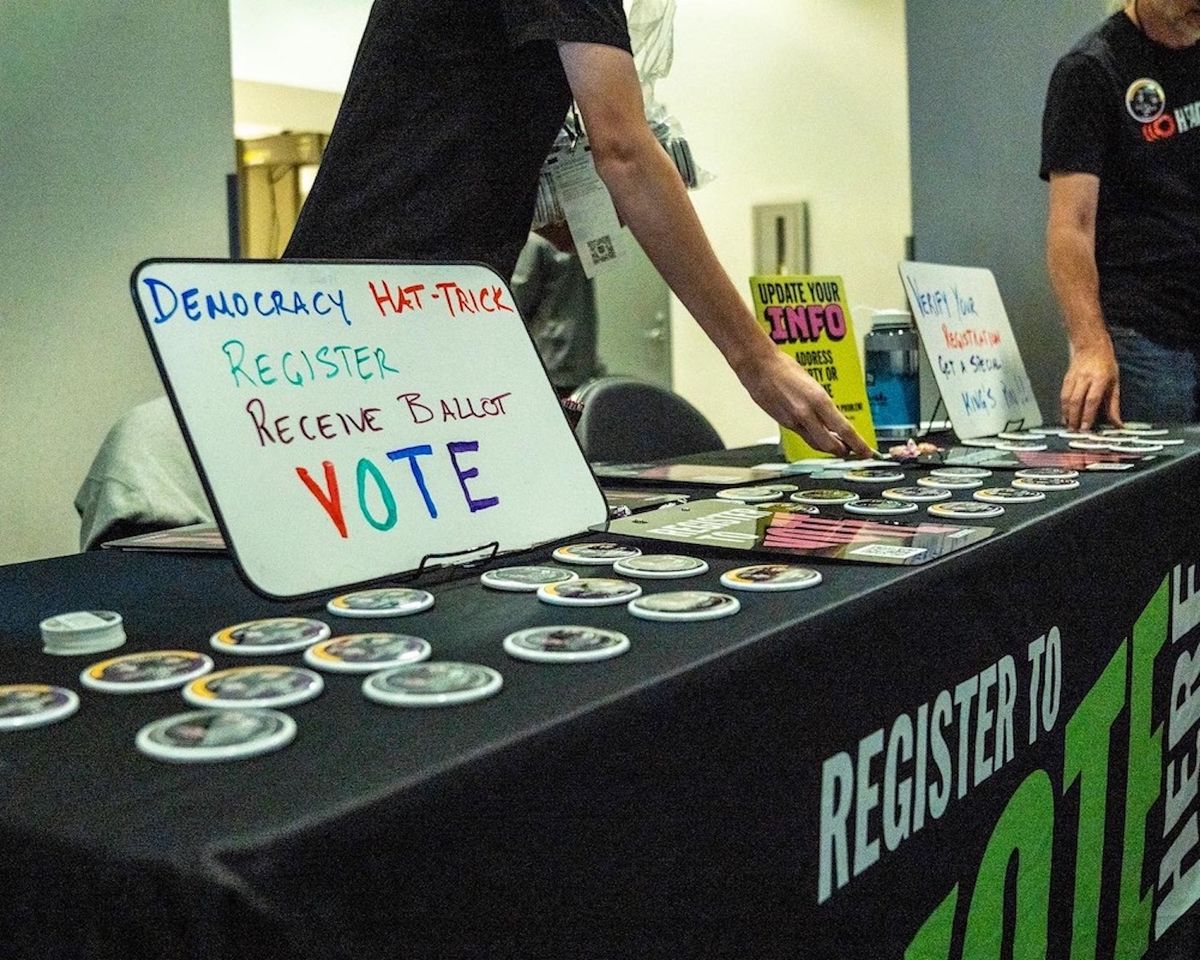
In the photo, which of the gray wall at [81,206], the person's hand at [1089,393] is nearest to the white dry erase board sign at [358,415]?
the person's hand at [1089,393]

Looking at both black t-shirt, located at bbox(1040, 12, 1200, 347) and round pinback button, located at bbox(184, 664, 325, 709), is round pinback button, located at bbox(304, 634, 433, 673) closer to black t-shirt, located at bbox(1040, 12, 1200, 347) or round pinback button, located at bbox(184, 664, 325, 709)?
round pinback button, located at bbox(184, 664, 325, 709)

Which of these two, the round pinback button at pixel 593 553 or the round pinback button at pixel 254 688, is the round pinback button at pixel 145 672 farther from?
the round pinback button at pixel 593 553

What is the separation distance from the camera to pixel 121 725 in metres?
0.44

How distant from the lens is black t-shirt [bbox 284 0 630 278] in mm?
1062

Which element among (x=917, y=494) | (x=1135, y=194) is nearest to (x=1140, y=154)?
(x=1135, y=194)

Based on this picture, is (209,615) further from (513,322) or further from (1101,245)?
(1101,245)

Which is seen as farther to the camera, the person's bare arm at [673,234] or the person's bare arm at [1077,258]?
the person's bare arm at [1077,258]

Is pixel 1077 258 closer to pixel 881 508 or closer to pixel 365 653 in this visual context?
pixel 881 508

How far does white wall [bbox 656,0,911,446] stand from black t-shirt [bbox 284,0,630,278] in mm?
2871

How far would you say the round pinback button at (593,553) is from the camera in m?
0.72

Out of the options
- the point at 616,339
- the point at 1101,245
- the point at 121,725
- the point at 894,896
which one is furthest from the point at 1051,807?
the point at 616,339

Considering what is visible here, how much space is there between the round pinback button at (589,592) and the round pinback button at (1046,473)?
57cm

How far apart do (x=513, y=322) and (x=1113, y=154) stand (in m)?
1.44

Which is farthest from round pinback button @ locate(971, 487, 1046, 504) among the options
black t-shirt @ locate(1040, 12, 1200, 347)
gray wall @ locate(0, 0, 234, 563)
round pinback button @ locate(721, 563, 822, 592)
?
gray wall @ locate(0, 0, 234, 563)
